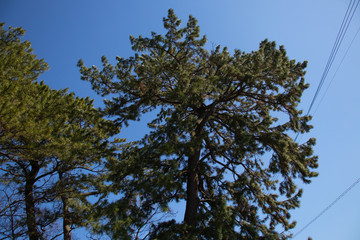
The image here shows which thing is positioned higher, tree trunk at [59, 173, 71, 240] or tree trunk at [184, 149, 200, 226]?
tree trunk at [59, 173, 71, 240]

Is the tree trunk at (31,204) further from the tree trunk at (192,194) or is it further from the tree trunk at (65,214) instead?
the tree trunk at (192,194)

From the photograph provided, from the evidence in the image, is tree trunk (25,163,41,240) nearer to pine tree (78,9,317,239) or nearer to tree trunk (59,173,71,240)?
tree trunk (59,173,71,240)

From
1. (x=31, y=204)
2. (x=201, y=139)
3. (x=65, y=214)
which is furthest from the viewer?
(x=65, y=214)

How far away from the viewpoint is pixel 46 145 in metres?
6.46

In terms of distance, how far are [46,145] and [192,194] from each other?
446cm

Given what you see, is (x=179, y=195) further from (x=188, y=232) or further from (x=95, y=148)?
(x=95, y=148)

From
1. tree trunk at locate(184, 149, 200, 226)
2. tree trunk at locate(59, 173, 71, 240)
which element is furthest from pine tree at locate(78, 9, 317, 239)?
tree trunk at locate(59, 173, 71, 240)

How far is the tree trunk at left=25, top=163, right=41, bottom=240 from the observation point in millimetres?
7332

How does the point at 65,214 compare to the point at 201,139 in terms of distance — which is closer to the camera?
the point at 201,139

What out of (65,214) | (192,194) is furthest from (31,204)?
(192,194)

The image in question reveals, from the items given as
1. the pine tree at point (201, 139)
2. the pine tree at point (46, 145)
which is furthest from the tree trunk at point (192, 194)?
the pine tree at point (46, 145)

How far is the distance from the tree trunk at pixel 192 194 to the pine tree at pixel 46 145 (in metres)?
2.61

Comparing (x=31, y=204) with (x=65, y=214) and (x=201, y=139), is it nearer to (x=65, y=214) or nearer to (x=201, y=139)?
(x=65, y=214)

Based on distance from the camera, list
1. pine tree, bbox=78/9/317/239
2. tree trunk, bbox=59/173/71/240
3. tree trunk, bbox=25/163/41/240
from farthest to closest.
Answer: tree trunk, bbox=59/173/71/240, tree trunk, bbox=25/163/41/240, pine tree, bbox=78/9/317/239
